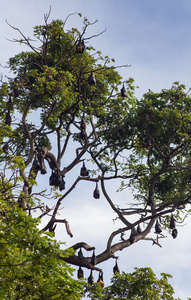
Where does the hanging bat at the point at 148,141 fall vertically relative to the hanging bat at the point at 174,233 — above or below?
above

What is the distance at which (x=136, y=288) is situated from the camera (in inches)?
608

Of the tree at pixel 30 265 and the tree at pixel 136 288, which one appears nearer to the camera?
the tree at pixel 30 265

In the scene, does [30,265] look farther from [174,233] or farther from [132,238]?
[174,233]

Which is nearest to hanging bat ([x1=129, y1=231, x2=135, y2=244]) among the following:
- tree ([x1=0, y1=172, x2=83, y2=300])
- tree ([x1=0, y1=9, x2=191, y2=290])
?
tree ([x1=0, y1=9, x2=191, y2=290])

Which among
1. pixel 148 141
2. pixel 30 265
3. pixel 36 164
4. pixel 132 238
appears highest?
pixel 148 141

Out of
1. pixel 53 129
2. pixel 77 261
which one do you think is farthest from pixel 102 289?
pixel 53 129

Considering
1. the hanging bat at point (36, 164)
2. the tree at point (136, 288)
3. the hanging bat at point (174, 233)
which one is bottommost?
the tree at point (136, 288)

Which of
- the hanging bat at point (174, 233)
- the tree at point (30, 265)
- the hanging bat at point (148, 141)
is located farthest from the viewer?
the hanging bat at point (174, 233)

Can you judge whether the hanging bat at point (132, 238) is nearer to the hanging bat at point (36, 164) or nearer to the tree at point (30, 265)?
the hanging bat at point (36, 164)

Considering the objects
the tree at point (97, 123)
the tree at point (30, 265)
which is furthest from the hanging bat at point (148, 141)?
the tree at point (30, 265)

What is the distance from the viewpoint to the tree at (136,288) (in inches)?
606

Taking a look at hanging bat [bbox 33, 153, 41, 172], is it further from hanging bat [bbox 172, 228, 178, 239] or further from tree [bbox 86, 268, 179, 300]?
hanging bat [bbox 172, 228, 178, 239]

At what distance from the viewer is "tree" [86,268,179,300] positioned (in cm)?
1540

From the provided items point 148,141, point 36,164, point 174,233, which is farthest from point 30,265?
point 174,233
